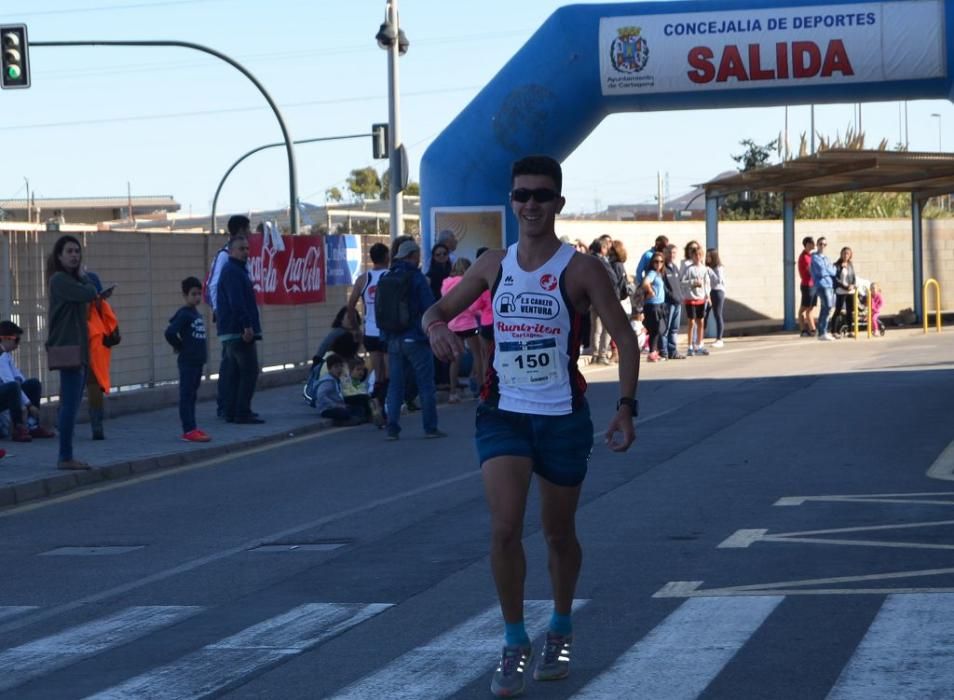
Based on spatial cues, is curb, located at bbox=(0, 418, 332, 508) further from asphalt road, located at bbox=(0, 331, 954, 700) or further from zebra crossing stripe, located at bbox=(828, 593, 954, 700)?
zebra crossing stripe, located at bbox=(828, 593, 954, 700)

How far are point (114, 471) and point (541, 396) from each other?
8.09 metres

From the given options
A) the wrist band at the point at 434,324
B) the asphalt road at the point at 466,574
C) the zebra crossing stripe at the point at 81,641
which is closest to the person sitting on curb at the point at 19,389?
the asphalt road at the point at 466,574

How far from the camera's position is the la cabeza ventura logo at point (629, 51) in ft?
70.5

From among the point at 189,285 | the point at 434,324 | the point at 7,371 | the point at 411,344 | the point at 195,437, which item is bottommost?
the point at 195,437

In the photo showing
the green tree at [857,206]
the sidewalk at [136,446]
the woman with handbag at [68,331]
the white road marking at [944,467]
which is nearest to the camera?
the white road marking at [944,467]

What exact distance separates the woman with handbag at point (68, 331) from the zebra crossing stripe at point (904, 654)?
7568 millimetres

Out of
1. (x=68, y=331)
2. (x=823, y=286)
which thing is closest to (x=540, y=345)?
(x=68, y=331)

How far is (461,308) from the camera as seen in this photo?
20.3 ft

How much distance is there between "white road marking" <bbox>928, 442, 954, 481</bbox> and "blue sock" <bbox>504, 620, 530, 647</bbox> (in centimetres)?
624

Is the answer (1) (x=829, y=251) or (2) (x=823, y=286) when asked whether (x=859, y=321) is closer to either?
(2) (x=823, y=286)

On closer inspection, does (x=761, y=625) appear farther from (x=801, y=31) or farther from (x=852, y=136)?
(x=852, y=136)

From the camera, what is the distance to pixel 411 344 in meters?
15.0

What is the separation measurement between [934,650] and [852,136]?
51.6m

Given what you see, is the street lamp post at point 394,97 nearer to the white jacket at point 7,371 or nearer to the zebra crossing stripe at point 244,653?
the white jacket at point 7,371
